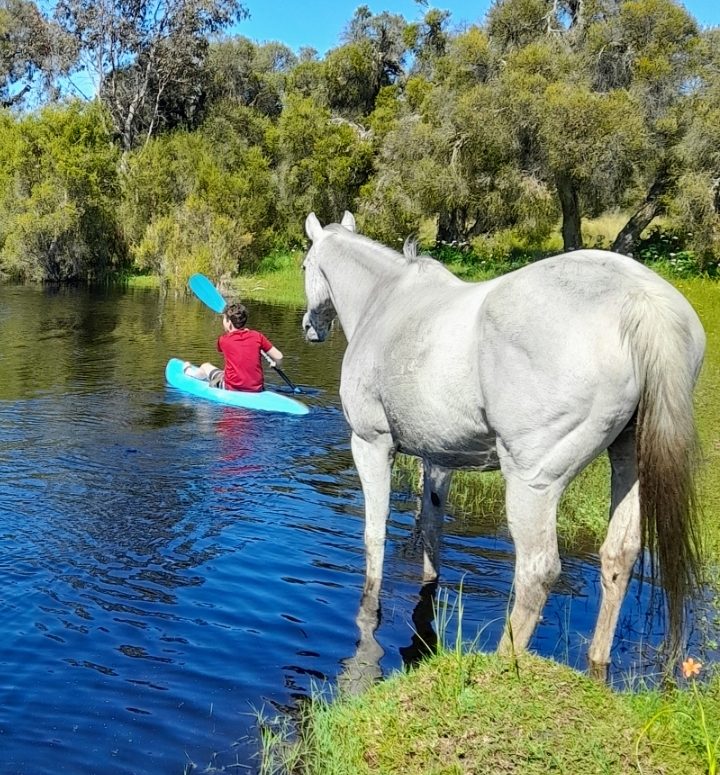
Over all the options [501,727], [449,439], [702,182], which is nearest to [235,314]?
[449,439]

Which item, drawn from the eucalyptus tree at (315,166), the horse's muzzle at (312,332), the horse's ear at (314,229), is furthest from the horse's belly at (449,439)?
the eucalyptus tree at (315,166)

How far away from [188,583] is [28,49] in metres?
51.2

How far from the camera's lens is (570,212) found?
28922 mm

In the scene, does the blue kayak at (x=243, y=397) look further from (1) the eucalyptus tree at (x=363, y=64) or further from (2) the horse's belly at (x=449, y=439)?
(1) the eucalyptus tree at (x=363, y=64)

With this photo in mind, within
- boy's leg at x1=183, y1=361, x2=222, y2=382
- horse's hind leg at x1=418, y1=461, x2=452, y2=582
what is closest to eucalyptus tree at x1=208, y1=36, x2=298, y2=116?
boy's leg at x1=183, y1=361, x2=222, y2=382

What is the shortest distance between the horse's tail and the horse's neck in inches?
89.6

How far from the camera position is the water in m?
4.39

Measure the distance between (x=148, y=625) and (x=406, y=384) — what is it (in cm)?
227

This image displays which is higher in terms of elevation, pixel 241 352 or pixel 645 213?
pixel 645 213

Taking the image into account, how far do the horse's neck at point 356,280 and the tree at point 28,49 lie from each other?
43.7 metres

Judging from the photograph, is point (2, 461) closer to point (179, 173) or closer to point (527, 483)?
point (527, 483)

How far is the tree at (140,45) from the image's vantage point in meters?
43.6

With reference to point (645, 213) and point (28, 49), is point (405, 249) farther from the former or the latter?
point (28, 49)

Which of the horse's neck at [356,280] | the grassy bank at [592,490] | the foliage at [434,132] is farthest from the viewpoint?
the foliage at [434,132]
